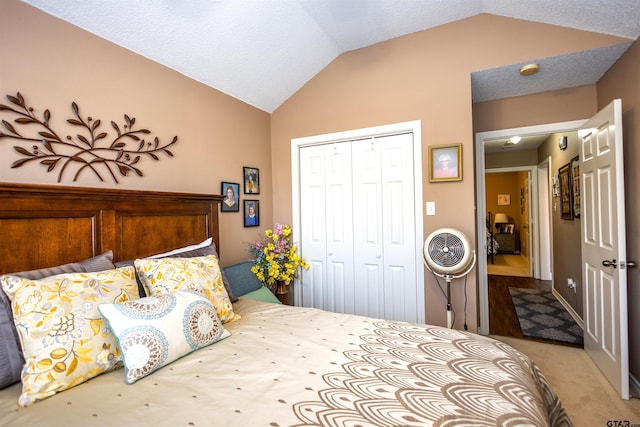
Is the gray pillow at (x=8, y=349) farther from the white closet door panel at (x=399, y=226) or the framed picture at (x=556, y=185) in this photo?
the framed picture at (x=556, y=185)

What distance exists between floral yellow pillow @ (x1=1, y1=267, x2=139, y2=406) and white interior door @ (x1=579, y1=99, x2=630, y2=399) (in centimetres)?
289

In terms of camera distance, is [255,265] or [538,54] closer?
[538,54]

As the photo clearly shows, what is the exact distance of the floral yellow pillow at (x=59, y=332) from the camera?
40.9 inches

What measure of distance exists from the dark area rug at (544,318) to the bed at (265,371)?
2.11 meters

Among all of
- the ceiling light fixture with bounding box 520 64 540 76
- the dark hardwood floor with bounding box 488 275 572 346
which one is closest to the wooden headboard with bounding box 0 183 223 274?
the ceiling light fixture with bounding box 520 64 540 76

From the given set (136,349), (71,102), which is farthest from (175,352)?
(71,102)

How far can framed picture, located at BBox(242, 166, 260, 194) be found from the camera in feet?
9.86

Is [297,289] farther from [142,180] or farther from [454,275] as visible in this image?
[142,180]

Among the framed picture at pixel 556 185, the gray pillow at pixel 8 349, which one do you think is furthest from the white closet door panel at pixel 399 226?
the framed picture at pixel 556 185

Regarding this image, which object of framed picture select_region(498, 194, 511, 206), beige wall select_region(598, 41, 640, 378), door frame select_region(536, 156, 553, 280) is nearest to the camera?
beige wall select_region(598, 41, 640, 378)

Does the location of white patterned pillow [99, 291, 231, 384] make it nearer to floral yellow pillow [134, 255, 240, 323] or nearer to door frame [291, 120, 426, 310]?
floral yellow pillow [134, 255, 240, 323]

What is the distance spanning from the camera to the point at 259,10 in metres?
2.14

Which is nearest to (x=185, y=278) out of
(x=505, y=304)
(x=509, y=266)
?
(x=505, y=304)

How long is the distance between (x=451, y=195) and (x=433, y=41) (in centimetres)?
136
